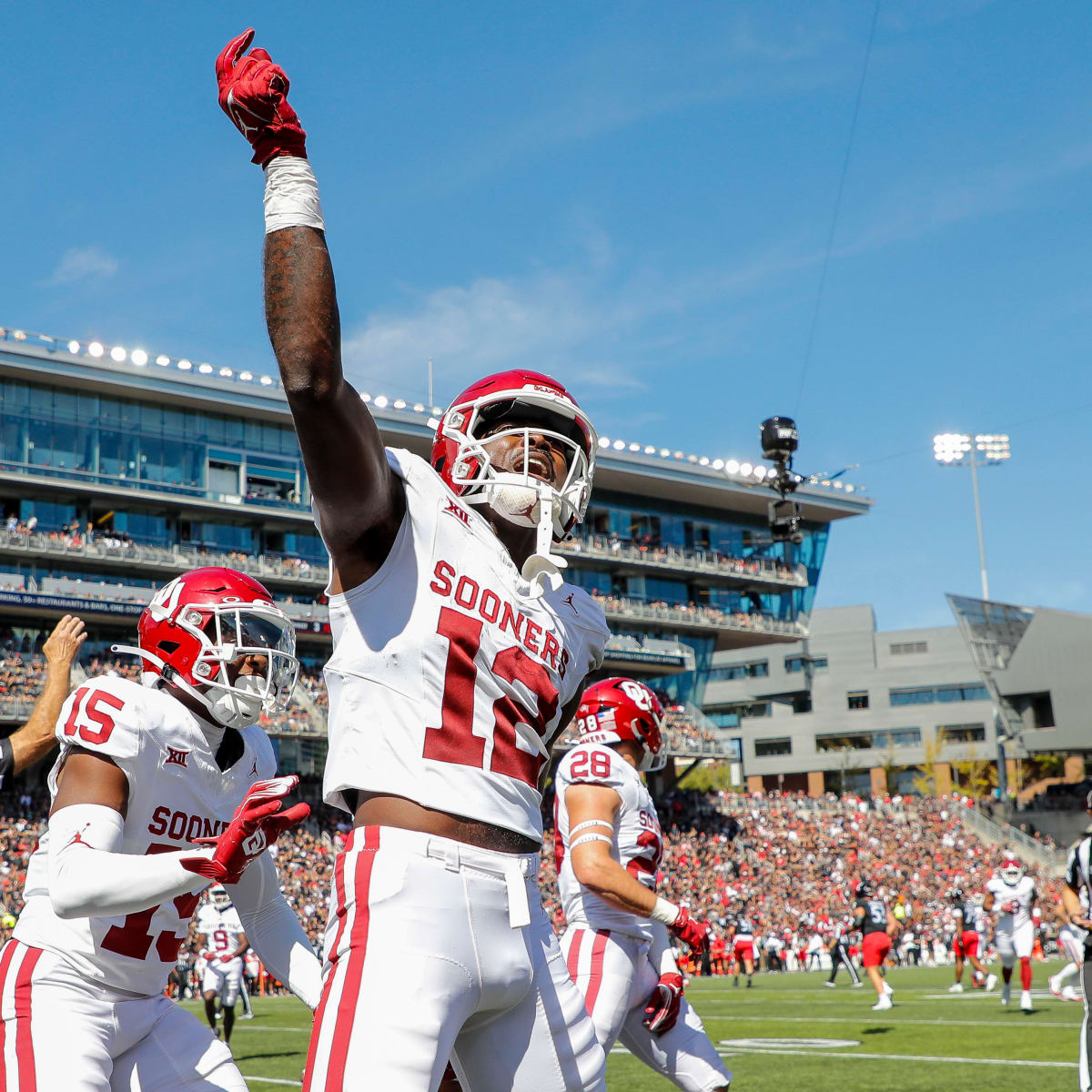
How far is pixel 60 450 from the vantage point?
40.0m

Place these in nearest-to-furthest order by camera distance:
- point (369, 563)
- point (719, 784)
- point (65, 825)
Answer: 1. point (369, 563)
2. point (65, 825)
3. point (719, 784)

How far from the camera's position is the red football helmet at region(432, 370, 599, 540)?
9.96ft

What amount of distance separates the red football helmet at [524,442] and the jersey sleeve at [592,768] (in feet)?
7.51

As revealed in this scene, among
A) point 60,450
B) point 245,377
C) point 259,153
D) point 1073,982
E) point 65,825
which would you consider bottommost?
point 1073,982

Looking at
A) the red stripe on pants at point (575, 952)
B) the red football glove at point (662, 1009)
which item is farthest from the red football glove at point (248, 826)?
→ the red football glove at point (662, 1009)

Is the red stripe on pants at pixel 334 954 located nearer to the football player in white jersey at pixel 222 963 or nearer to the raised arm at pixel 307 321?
the raised arm at pixel 307 321

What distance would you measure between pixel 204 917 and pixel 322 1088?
43.5ft

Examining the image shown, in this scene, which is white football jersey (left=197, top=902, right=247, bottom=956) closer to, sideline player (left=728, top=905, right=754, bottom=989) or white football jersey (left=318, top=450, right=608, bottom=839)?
sideline player (left=728, top=905, right=754, bottom=989)

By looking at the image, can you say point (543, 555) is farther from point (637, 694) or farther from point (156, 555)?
point (156, 555)

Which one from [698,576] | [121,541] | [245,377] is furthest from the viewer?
[698,576]

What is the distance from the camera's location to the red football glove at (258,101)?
2529 mm

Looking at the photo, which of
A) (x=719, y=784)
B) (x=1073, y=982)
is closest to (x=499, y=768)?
(x=1073, y=982)

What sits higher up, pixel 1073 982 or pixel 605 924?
pixel 605 924

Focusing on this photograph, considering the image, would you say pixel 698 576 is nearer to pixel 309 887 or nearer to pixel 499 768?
pixel 309 887
